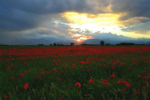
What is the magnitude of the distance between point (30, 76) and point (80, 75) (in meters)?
1.53

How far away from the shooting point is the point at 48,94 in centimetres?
228

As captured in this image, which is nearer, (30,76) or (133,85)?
(133,85)

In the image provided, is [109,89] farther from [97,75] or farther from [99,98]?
[97,75]

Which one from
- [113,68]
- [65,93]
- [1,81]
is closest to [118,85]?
[65,93]

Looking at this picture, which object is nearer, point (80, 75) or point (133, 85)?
point (133, 85)

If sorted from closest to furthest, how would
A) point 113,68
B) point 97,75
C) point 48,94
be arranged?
point 48,94 < point 97,75 < point 113,68

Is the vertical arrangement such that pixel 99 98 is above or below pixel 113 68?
below

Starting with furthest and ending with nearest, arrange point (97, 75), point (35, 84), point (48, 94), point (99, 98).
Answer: point (97, 75) → point (35, 84) → point (48, 94) → point (99, 98)

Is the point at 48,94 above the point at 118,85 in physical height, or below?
below

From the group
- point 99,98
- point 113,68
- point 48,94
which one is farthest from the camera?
point 113,68

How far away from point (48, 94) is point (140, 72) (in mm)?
2563

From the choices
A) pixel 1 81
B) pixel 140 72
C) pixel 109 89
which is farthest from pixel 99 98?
pixel 1 81

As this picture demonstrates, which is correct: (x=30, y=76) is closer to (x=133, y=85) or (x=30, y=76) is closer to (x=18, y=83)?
(x=18, y=83)

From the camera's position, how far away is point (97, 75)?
3184mm
